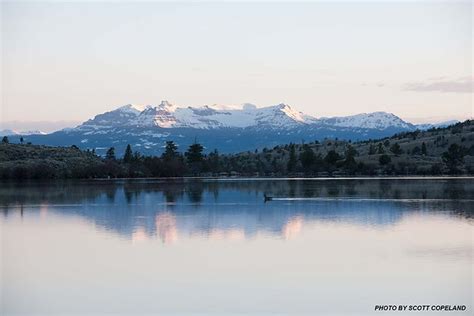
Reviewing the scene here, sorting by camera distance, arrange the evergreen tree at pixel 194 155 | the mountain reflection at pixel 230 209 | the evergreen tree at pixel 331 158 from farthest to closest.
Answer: the evergreen tree at pixel 194 155 → the evergreen tree at pixel 331 158 → the mountain reflection at pixel 230 209

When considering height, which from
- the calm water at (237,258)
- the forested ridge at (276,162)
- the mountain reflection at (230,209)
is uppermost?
the forested ridge at (276,162)

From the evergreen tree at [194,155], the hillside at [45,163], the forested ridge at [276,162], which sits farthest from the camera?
the evergreen tree at [194,155]

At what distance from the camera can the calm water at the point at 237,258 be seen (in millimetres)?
21484

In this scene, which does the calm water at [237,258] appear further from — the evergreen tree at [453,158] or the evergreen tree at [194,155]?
the evergreen tree at [194,155]

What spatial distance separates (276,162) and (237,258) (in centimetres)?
9737

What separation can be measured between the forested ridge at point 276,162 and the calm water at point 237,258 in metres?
55.8

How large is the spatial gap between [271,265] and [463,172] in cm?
7909

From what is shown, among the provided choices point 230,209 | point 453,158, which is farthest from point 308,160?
point 230,209

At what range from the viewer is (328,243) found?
31.7 meters

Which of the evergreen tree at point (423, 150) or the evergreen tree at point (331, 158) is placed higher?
the evergreen tree at point (423, 150)

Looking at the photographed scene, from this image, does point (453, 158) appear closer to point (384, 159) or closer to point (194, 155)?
point (384, 159)

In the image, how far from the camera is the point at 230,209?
1870 inches

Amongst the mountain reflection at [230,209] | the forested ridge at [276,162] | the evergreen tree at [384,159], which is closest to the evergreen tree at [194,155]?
the forested ridge at [276,162]

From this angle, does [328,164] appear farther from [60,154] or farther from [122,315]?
[122,315]
